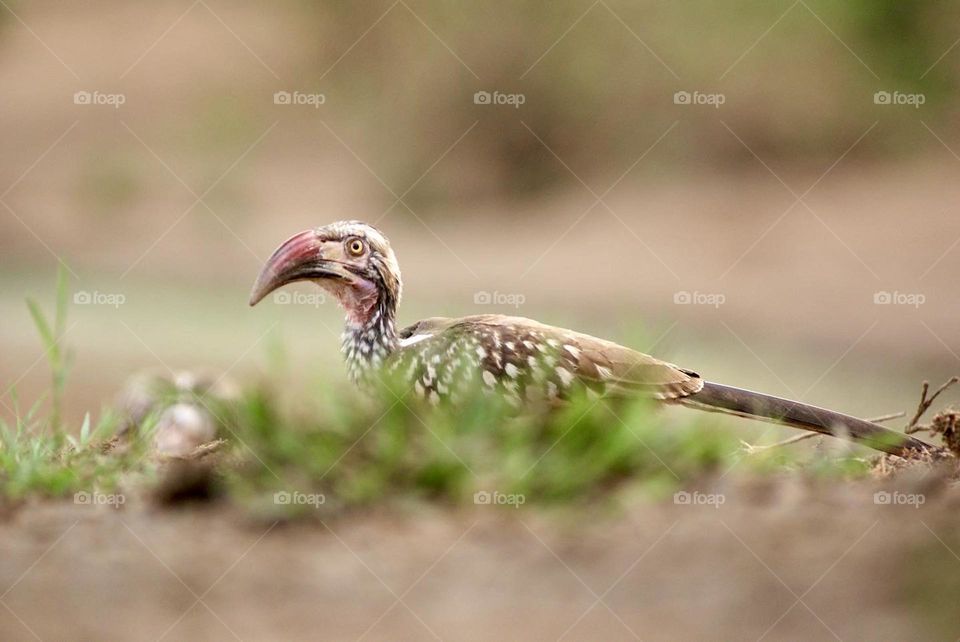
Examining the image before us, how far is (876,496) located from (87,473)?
1.91 meters

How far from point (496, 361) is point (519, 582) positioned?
124 cm

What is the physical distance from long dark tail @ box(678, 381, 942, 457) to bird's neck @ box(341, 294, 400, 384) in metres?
1.00

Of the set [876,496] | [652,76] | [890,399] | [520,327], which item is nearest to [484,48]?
[652,76]

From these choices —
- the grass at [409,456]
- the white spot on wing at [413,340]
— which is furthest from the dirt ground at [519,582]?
the white spot on wing at [413,340]

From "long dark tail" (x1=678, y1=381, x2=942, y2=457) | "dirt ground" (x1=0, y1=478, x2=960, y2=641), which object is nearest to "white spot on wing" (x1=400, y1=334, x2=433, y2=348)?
"long dark tail" (x1=678, y1=381, x2=942, y2=457)

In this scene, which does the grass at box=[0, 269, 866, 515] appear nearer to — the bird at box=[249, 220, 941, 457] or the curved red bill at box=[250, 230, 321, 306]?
the bird at box=[249, 220, 941, 457]

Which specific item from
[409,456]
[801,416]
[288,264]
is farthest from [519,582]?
[288,264]

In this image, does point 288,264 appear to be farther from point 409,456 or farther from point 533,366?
point 409,456

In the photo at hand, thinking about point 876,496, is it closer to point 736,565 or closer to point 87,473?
point 736,565

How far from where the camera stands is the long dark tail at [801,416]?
3.35 m

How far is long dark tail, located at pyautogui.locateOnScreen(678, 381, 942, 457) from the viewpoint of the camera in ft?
11.0

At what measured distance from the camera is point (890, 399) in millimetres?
7539

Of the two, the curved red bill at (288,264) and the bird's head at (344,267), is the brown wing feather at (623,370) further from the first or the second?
the curved red bill at (288,264)

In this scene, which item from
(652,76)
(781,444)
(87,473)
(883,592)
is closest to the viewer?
(883,592)
